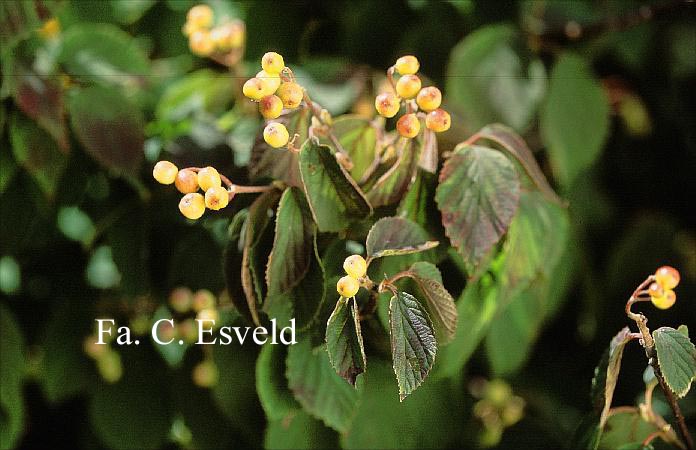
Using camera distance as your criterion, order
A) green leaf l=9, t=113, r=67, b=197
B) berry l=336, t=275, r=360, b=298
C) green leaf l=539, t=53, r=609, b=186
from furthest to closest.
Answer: green leaf l=539, t=53, r=609, b=186, green leaf l=9, t=113, r=67, b=197, berry l=336, t=275, r=360, b=298

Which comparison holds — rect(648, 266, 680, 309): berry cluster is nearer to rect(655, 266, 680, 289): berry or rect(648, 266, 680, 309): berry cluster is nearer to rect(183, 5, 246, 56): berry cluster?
rect(655, 266, 680, 289): berry

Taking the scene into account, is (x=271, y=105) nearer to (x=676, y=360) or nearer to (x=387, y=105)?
(x=387, y=105)

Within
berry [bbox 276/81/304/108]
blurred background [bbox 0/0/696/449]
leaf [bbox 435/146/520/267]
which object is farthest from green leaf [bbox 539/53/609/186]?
berry [bbox 276/81/304/108]

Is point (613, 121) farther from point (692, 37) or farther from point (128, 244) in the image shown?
point (128, 244)

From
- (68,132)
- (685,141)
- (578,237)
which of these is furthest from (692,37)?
(68,132)

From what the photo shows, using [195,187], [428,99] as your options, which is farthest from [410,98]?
[195,187]

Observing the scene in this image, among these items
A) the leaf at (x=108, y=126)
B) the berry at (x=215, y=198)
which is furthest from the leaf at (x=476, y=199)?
the leaf at (x=108, y=126)
